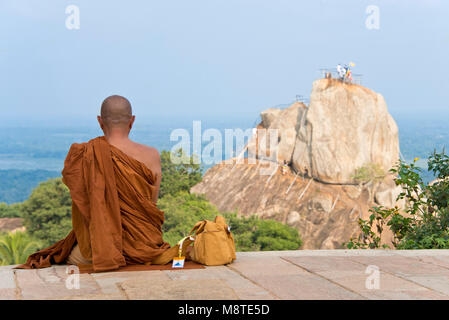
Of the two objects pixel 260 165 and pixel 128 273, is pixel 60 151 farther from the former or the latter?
pixel 128 273

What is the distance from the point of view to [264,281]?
3623mm

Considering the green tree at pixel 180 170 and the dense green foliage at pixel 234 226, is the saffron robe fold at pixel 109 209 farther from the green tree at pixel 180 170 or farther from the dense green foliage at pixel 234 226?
the green tree at pixel 180 170

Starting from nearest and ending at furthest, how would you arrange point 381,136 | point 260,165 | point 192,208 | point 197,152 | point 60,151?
1. point 192,208
2. point 197,152
3. point 260,165
4. point 381,136
5. point 60,151

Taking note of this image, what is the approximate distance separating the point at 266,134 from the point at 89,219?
35.9 meters

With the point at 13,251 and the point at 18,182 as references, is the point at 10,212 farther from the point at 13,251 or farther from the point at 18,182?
the point at 18,182

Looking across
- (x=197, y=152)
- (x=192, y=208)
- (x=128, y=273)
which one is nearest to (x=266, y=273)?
(x=128, y=273)

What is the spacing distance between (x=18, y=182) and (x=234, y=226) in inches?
1733

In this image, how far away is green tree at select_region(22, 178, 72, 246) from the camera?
23438mm

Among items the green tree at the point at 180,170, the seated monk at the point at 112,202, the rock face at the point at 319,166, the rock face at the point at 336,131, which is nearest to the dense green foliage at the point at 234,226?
the green tree at the point at 180,170

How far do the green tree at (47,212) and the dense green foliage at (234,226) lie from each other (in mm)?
4239

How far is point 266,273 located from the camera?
3871 millimetres

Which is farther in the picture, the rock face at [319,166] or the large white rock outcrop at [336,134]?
the large white rock outcrop at [336,134]

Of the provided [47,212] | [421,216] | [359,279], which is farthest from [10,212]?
[359,279]

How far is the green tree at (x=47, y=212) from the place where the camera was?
2344 cm
